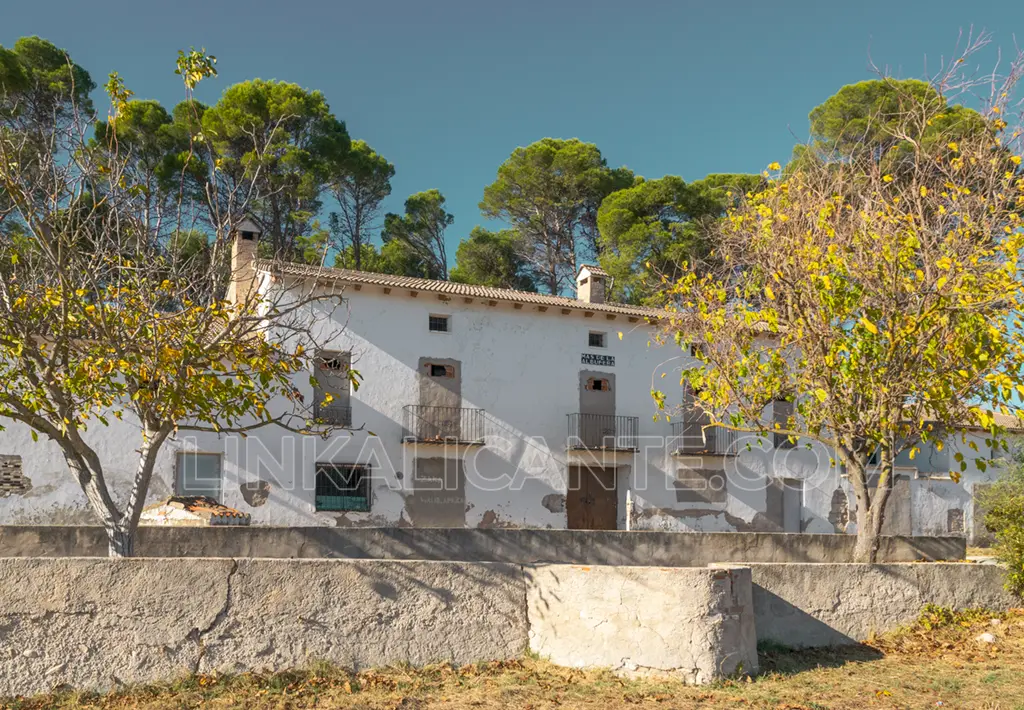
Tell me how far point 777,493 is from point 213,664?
21739 mm

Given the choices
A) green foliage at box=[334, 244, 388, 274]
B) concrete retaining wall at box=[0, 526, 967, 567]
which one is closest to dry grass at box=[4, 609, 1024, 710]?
concrete retaining wall at box=[0, 526, 967, 567]

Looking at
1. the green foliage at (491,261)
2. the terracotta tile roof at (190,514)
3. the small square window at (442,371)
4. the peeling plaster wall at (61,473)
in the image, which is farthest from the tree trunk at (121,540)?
the green foliage at (491,261)

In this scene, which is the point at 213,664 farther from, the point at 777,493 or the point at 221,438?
the point at 777,493

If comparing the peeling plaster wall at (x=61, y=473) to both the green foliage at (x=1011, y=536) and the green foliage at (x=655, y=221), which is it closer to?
the green foliage at (x=1011, y=536)

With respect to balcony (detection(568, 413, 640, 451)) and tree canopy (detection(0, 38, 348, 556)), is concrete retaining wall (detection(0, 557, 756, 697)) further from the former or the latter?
balcony (detection(568, 413, 640, 451))

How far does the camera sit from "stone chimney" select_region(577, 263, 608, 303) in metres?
26.5

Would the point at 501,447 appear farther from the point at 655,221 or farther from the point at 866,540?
the point at 866,540

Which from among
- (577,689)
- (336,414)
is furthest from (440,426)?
(577,689)

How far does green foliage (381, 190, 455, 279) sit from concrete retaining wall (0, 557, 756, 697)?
89.9 feet

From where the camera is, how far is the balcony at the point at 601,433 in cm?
2400

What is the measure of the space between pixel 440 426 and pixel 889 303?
14.3 meters

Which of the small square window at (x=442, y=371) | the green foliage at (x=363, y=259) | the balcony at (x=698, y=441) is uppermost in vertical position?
the green foliage at (x=363, y=259)

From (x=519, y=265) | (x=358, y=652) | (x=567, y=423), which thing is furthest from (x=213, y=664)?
(x=519, y=265)

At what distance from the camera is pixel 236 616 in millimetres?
6797
